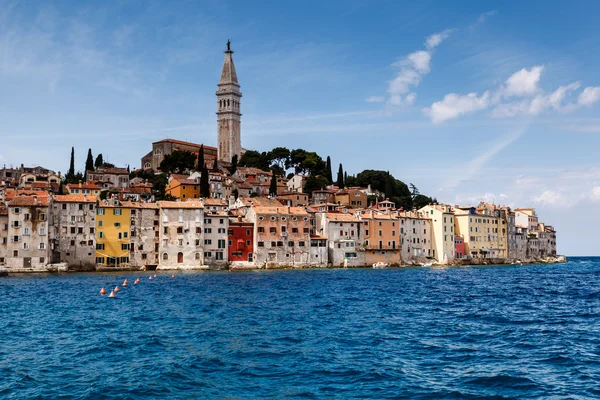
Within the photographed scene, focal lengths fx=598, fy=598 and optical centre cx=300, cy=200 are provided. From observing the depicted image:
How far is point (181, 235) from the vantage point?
2689 inches

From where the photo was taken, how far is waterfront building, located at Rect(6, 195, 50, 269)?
61.3 m

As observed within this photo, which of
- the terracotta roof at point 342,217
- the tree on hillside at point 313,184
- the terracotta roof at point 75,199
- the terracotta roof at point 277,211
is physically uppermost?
the tree on hillside at point 313,184

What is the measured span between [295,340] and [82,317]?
11660mm

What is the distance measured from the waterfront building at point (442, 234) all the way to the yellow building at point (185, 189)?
117ft

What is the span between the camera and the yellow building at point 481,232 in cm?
9144

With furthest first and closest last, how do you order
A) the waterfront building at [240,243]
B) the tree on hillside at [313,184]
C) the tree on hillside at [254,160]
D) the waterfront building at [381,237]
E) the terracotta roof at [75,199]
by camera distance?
the tree on hillside at [254,160], the tree on hillside at [313,184], the waterfront building at [381,237], the waterfront building at [240,243], the terracotta roof at [75,199]

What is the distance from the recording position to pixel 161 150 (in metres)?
121

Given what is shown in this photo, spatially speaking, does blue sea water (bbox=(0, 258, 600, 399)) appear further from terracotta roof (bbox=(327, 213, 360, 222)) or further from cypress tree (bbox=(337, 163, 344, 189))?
cypress tree (bbox=(337, 163, 344, 189))

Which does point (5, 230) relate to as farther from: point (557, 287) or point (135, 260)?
point (557, 287)

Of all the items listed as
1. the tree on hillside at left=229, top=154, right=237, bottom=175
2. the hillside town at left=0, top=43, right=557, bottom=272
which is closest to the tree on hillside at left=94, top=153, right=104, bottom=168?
the hillside town at left=0, top=43, right=557, bottom=272

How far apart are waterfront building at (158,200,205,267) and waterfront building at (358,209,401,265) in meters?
22.5

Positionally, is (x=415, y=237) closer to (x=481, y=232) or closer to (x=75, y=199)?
(x=481, y=232)

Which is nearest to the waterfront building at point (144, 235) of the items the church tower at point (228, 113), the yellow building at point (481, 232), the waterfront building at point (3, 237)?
the waterfront building at point (3, 237)

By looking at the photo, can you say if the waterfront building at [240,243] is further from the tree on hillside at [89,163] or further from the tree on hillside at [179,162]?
the tree on hillside at [179,162]
